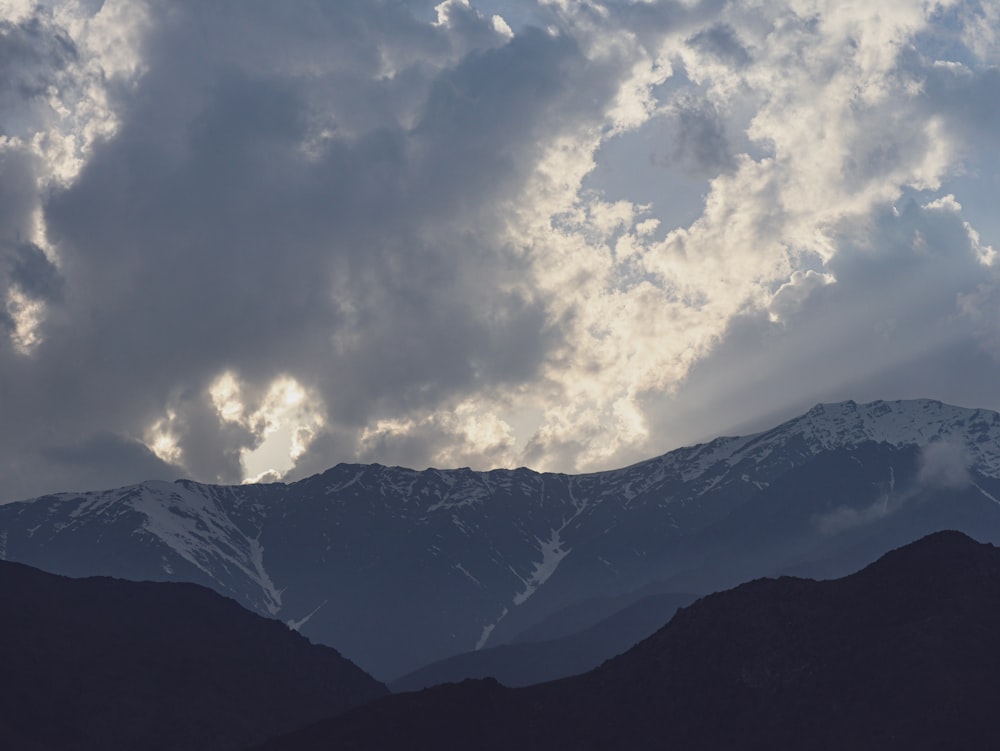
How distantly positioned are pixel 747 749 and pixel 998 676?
127ft

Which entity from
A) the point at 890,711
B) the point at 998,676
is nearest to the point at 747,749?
the point at 890,711

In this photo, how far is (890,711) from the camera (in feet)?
637

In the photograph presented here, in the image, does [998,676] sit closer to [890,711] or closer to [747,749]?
[890,711]

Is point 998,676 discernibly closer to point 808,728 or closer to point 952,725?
point 952,725

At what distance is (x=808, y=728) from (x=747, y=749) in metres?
9.65

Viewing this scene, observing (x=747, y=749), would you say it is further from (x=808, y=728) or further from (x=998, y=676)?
(x=998, y=676)

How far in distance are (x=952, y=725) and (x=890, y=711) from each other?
9747 mm

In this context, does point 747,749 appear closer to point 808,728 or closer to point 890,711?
point 808,728

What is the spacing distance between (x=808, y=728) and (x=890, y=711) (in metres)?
12.3

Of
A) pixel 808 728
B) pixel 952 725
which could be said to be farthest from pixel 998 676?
pixel 808 728

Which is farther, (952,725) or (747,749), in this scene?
(747,749)

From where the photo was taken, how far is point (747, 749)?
19988 centimetres

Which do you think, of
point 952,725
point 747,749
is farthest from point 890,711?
point 747,749

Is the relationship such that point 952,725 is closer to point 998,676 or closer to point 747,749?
point 998,676
